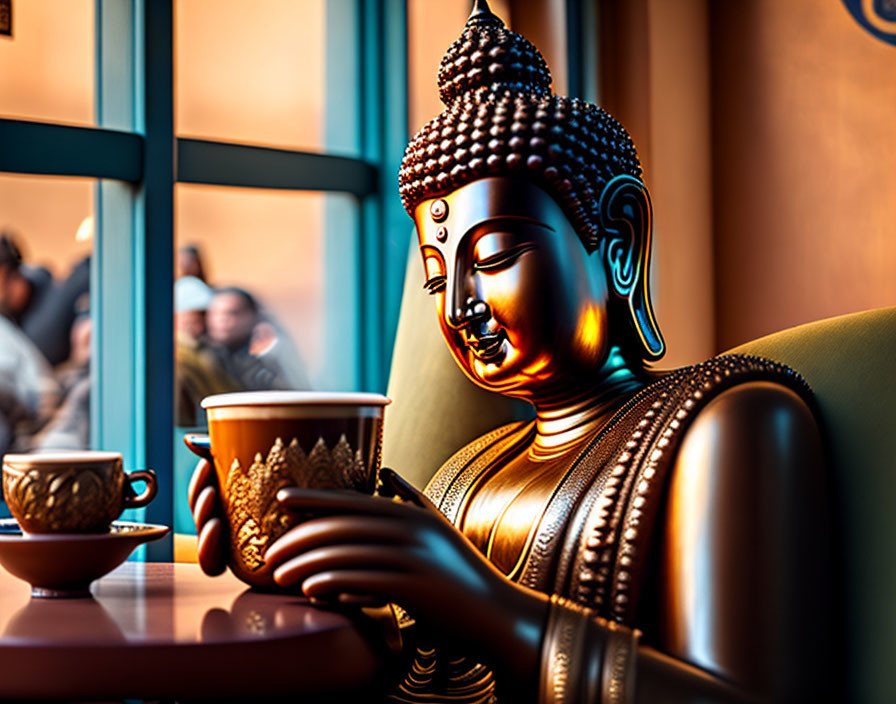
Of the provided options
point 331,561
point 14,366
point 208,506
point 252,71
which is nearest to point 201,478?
point 208,506

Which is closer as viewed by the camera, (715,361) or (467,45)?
(715,361)

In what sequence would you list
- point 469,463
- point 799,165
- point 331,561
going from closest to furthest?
point 331,561 < point 469,463 < point 799,165

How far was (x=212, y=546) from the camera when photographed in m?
0.69

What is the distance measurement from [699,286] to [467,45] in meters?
1.55

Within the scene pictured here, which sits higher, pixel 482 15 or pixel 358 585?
pixel 482 15

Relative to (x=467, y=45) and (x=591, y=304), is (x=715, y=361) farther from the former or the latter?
(x=467, y=45)

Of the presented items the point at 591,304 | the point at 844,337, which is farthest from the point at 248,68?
the point at 844,337

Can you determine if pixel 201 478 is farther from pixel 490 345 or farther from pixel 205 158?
pixel 205 158

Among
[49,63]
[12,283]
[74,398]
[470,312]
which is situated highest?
[49,63]

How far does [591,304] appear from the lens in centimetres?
100

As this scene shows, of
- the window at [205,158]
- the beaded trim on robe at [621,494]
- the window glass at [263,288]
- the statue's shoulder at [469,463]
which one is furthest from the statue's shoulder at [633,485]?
the window glass at [263,288]

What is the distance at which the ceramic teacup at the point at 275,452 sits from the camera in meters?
0.65

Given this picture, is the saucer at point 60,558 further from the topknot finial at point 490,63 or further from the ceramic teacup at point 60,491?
the topknot finial at point 490,63

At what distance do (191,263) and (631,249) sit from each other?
3.86 feet
